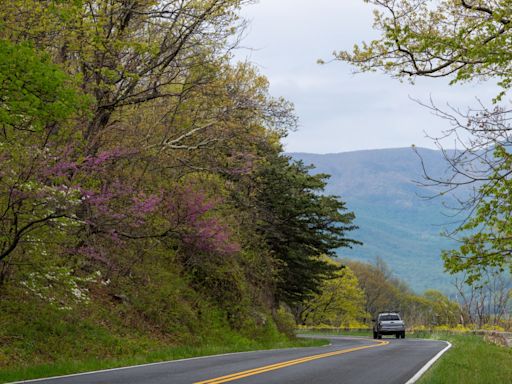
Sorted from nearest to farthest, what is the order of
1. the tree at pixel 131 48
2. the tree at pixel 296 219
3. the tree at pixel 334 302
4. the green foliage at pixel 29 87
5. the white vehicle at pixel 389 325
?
the green foliage at pixel 29 87, the tree at pixel 131 48, the tree at pixel 296 219, the white vehicle at pixel 389 325, the tree at pixel 334 302

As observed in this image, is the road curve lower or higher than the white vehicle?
higher

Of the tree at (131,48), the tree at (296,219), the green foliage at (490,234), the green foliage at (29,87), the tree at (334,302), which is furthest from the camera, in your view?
the tree at (334,302)

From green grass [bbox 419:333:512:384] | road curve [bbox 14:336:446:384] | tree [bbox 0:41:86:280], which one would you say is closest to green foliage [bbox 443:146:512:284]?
green grass [bbox 419:333:512:384]

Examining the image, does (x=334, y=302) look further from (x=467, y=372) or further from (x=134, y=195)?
(x=467, y=372)

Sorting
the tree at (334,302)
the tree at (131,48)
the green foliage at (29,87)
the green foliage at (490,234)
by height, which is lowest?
the tree at (334,302)

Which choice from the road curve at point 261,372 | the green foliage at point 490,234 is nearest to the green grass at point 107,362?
the road curve at point 261,372

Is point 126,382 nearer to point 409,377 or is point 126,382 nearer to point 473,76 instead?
point 409,377

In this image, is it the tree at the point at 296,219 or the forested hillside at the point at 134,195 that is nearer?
the forested hillside at the point at 134,195

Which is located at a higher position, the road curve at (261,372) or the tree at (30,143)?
the tree at (30,143)

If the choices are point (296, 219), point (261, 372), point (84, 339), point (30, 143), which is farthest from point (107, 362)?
point (296, 219)

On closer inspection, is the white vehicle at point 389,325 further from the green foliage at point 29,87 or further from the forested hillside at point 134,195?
the green foliage at point 29,87

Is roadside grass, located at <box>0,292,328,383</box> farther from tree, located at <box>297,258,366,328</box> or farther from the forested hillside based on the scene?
tree, located at <box>297,258,366,328</box>

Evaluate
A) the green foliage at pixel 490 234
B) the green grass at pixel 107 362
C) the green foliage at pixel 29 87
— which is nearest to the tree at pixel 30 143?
the green foliage at pixel 29 87

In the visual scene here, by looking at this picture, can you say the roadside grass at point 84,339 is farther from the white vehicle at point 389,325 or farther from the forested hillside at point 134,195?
the white vehicle at point 389,325
